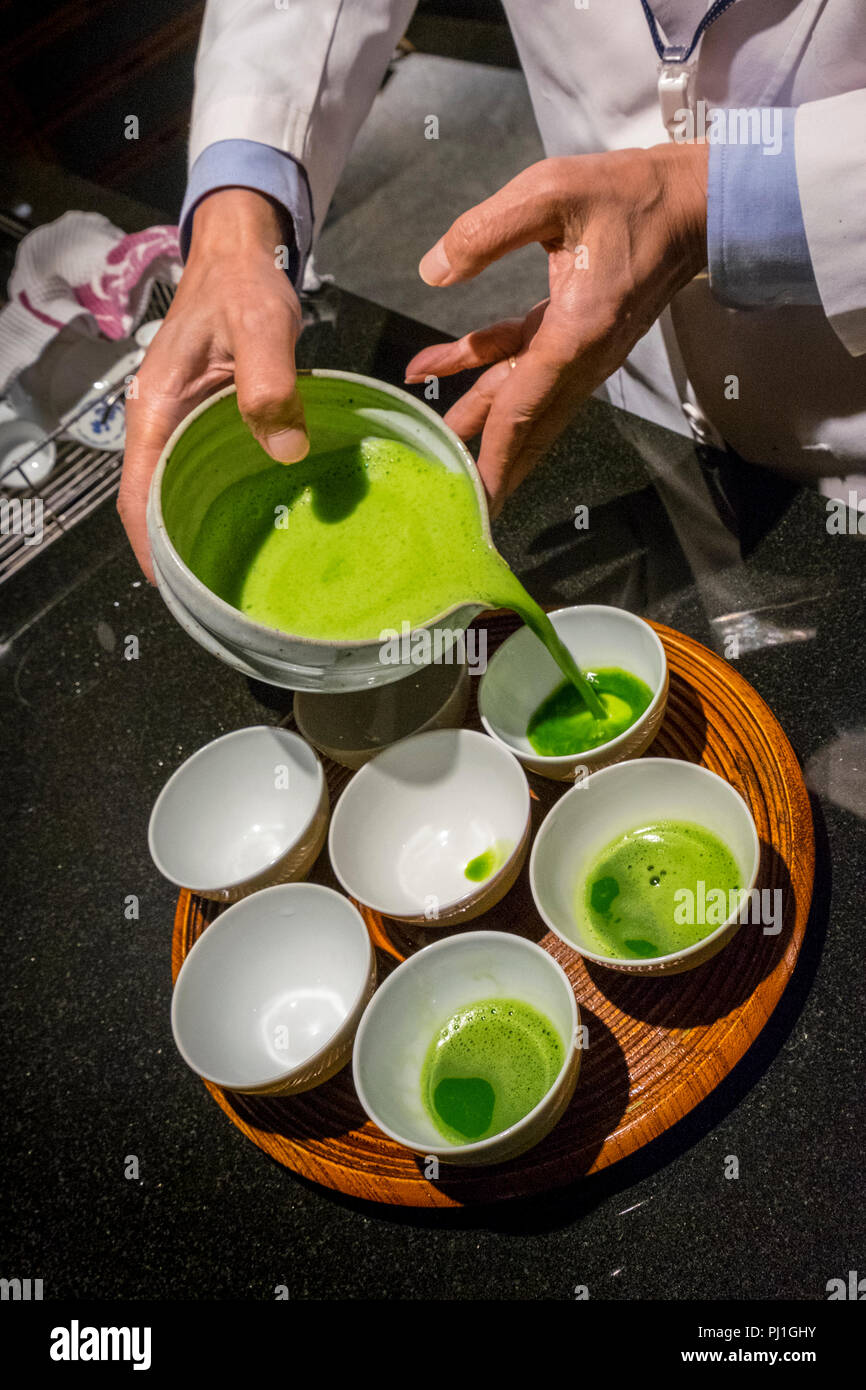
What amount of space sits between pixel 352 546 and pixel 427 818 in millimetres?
433

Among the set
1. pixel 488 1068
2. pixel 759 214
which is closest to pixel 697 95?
pixel 759 214

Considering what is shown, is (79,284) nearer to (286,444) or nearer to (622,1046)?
(286,444)

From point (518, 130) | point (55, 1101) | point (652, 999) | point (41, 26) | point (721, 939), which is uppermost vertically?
point (41, 26)

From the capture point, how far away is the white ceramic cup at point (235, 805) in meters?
1.37

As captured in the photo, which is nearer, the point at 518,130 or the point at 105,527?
the point at 105,527

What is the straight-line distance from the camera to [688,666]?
53.1 inches

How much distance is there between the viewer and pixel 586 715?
137 centimetres

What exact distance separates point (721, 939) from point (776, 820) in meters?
0.22

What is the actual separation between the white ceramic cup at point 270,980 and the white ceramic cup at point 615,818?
22 cm

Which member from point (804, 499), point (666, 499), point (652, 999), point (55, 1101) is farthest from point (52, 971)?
point (804, 499)

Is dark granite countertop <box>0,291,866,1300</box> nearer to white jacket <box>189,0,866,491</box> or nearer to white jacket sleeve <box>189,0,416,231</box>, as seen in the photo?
white jacket <box>189,0,866,491</box>

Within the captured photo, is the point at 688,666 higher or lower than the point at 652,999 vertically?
higher

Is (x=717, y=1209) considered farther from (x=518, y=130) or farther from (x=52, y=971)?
(x=518, y=130)
